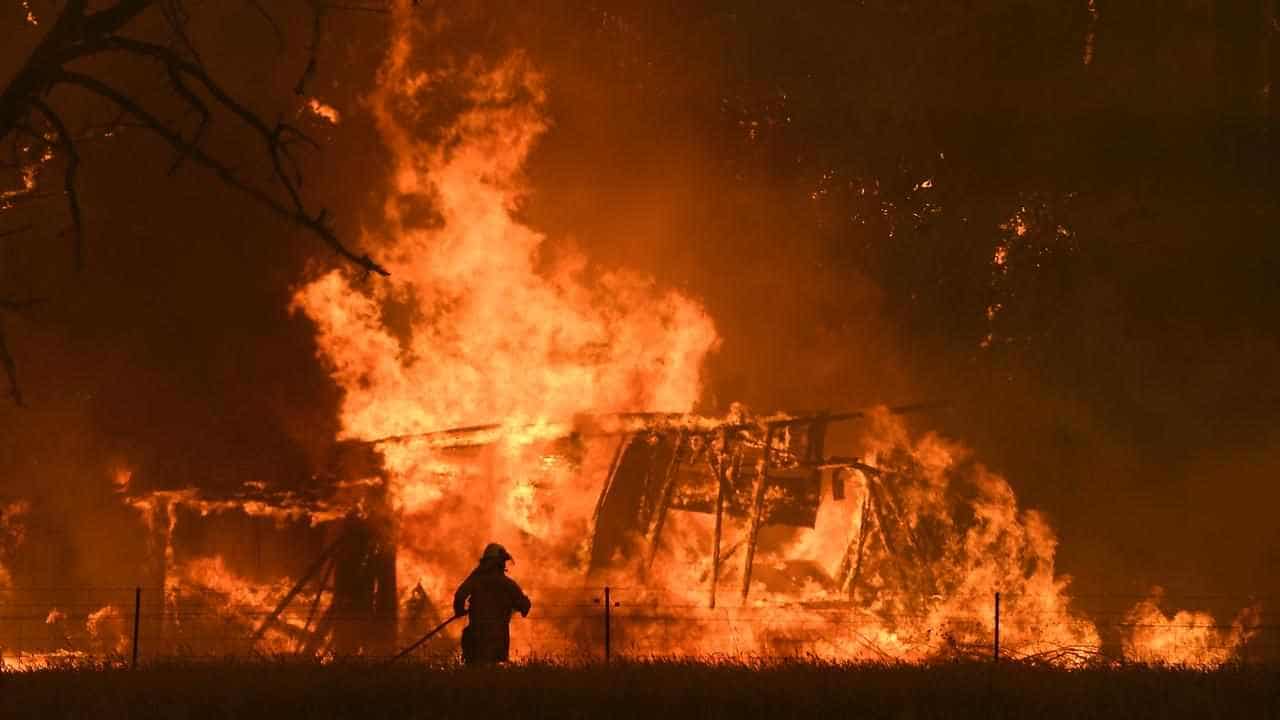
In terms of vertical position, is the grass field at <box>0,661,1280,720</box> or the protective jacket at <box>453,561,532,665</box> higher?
the protective jacket at <box>453,561,532,665</box>

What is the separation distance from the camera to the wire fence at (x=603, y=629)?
15.7 meters

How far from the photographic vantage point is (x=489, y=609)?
1113cm

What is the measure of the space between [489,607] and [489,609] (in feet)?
0.06

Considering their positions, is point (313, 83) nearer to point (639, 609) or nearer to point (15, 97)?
point (639, 609)

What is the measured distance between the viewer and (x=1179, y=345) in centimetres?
1853

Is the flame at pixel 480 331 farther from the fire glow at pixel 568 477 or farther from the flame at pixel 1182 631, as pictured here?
the flame at pixel 1182 631

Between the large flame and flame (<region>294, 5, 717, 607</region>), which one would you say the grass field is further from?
flame (<region>294, 5, 717, 607</region>)

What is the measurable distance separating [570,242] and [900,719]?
11.4 metres

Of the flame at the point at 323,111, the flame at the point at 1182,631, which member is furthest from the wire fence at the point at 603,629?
the flame at the point at 323,111

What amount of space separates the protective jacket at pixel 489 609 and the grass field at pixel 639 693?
1.73m

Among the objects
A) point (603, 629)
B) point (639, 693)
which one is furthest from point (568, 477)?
point (639, 693)

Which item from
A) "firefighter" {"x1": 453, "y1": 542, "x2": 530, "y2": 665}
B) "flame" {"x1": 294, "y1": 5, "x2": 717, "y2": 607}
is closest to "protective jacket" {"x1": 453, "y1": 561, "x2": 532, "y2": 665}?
"firefighter" {"x1": 453, "y1": 542, "x2": 530, "y2": 665}

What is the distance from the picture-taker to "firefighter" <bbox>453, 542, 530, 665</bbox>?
11.0 m

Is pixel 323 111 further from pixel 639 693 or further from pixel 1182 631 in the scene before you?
pixel 1182 631
